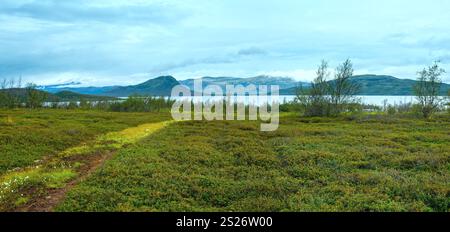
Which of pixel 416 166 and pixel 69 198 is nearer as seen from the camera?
pixel 69 198

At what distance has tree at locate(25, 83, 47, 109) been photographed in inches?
4087

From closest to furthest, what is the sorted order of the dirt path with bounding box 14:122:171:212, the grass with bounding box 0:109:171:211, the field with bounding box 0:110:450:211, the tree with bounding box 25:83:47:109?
the dirt path with bounding box 14:122:171:212 → the field with bounding box 0:110:450:211 → the grass with bounding box 0:109:171:211 → the tree with bounding box 25:83:47:109

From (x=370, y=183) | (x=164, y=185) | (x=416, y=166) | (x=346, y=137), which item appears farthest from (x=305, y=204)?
(x=346, y=137)

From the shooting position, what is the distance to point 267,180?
1628cm

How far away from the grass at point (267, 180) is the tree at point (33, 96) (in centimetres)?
9266

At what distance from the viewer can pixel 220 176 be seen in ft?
57.0

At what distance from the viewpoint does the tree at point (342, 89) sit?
6544 cm

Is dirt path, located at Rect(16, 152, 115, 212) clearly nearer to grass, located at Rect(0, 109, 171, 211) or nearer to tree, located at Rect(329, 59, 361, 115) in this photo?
grass, located at Rect(0, 109, 171, 211)

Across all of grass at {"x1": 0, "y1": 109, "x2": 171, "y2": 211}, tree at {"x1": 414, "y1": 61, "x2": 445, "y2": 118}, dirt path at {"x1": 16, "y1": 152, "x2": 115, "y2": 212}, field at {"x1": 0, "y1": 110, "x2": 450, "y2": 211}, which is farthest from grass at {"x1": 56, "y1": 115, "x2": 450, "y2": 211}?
tree at {"x1": 414, "y1": 61, "x2": 445, "y2": 118}

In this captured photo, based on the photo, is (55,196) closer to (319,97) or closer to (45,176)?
(45,176)

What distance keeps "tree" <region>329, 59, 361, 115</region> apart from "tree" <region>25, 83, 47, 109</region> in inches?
3351

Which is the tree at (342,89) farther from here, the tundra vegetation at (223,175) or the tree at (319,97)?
the tundra vegetation at (223,175)
